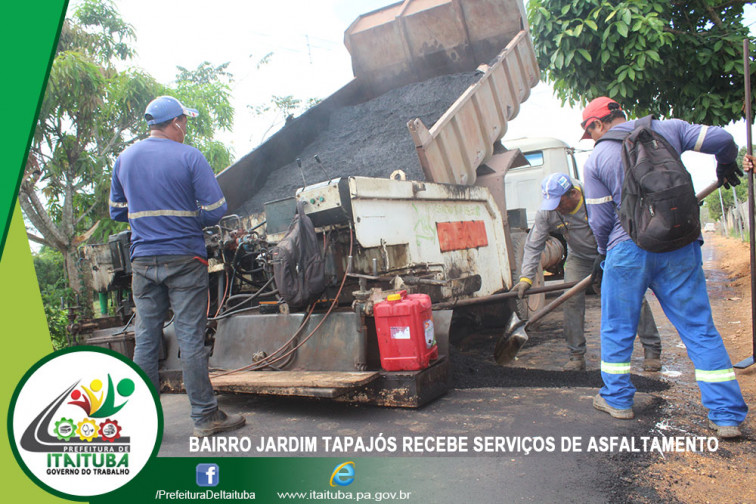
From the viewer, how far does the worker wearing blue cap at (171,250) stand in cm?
255

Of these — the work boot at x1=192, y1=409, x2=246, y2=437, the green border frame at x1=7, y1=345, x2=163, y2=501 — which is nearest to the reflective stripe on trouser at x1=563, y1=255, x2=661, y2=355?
the work boot at x1=192, y1=409, x2=246, y2=437

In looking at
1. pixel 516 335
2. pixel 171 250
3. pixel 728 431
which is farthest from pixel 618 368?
pixel 171 250

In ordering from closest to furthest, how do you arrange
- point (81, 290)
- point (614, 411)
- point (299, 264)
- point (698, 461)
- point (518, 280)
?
point (698, 461) → point (614, 411) → point (299, 264) → point (81, 290) → point (518, 280)

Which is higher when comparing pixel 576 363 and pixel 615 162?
pixel 615 162

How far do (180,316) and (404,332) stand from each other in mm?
1129

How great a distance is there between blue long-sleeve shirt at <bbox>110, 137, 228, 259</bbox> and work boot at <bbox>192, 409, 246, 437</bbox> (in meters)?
0.81

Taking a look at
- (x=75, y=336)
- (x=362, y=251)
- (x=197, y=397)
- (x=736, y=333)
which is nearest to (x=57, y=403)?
(x=197, y=397)

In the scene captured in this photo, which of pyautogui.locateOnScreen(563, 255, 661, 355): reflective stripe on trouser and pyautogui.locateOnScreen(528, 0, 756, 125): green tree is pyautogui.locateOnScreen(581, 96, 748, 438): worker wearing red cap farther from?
pyautogui.locateOnScreen(528, 0, 756, 125): green tree

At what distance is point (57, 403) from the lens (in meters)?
2.07

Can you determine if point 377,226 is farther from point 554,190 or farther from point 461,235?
point 554,190

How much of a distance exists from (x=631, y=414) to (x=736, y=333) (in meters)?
2.63

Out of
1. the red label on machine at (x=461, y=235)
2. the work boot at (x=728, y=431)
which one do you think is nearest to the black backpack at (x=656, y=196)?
the work boot at (x=728, y=431)

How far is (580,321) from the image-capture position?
11.9 feet

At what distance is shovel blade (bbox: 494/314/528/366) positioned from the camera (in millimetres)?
3424
